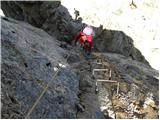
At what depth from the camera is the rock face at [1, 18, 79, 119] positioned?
12273mm

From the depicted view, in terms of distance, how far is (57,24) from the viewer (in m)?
30.7

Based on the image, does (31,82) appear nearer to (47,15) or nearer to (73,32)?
(73,32)

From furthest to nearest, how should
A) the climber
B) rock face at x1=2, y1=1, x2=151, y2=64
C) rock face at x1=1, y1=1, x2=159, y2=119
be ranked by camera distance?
rock face at x1=2, y1=1, x2=151, y2=64
the climber
rock face at x1=1, y1=1, x2=159, y2=119

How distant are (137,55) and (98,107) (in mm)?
15245

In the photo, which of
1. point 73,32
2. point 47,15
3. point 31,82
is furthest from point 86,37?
point 47,15

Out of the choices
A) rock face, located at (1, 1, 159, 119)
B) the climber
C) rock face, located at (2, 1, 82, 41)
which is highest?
rock face, located at (2, 1, 82, 41)

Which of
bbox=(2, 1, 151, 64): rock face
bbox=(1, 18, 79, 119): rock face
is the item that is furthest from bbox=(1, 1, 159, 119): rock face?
bbox=(2, 1, 151, 64): rock face

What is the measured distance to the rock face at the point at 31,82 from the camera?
12.3 metres

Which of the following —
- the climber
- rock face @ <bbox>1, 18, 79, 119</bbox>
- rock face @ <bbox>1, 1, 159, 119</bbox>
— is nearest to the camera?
rock face @ <bbox>1, 18, 79, 119</bbox>

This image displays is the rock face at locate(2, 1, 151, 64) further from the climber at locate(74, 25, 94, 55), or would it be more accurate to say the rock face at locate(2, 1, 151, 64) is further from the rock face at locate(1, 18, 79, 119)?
the rock face at locate(1, 18, 79, 119)

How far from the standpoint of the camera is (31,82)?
13906 millimetres

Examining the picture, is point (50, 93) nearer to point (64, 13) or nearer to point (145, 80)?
point (145, 80)

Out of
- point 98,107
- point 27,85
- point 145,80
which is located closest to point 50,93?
point 27,85

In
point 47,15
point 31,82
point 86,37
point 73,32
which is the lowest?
point 31,82
